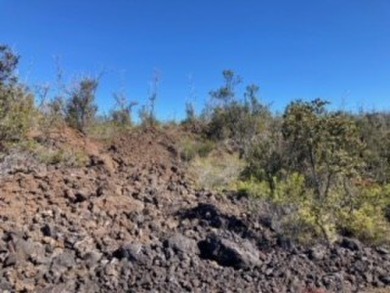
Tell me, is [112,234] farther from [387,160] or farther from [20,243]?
[387,160]

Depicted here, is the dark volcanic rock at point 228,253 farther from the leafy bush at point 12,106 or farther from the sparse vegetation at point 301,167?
the leafy bush at point 12,106

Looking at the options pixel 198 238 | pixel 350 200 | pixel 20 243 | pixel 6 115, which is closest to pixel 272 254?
pixel 198 238

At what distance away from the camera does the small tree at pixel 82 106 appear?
1845cm

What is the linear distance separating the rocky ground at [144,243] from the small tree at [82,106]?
714 cm

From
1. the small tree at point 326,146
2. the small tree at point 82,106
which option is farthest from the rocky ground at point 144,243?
the small tree at point 82,106

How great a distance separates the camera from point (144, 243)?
875cm

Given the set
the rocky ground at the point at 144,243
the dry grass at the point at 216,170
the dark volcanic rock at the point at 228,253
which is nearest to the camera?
the rocky ground at the point at 144,243

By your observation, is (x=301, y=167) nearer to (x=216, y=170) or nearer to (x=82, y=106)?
(x=216, y=170)

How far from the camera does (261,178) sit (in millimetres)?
13211

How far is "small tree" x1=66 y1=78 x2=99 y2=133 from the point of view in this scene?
60.5 feet

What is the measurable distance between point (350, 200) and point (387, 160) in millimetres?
5503

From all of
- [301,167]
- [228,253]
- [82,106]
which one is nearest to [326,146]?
[301,167]

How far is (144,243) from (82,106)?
10507 millimetres

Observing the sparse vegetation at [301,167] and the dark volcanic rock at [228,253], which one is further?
the sparse vegetation at [301,167]
